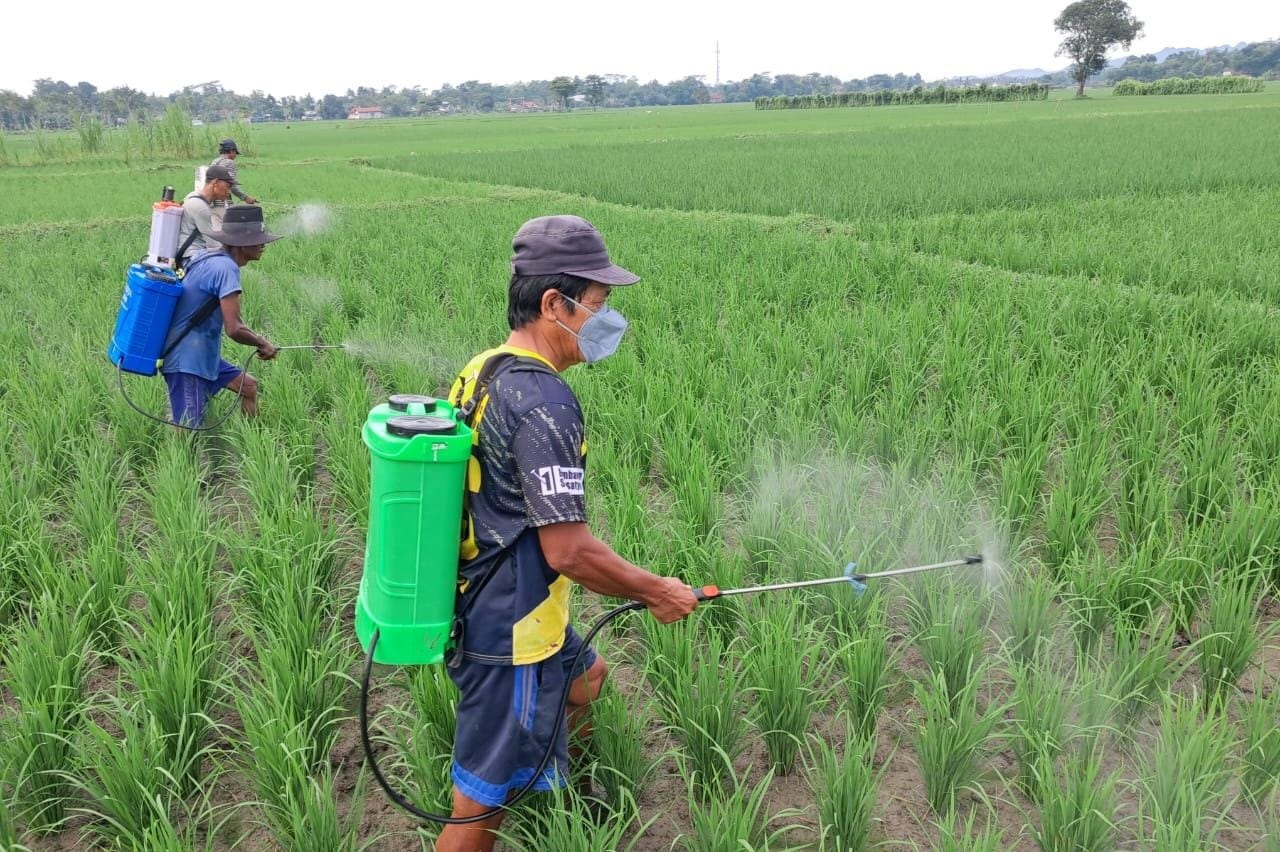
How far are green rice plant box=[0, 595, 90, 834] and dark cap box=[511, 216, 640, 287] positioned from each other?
Result: 1534mm

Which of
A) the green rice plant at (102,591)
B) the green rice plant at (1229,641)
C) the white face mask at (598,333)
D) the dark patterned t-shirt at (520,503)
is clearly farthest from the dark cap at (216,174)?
the green rice plant at (1229,641)

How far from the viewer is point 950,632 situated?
7.30 ft

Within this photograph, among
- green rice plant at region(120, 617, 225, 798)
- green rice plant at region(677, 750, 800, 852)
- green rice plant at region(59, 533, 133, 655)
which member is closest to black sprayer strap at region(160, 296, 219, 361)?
green rice plant at region(59, 533, 133, 655)

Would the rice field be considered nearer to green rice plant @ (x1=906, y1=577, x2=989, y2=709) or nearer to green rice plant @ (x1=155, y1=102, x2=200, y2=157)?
green rice plant @ (x1=906, y1=577, x2=989, y2=709)

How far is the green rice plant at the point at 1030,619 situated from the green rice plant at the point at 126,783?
214 cm

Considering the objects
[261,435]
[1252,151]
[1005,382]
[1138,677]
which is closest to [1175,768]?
[1138,677]

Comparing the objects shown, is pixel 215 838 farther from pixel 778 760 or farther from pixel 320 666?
pixel 778 760

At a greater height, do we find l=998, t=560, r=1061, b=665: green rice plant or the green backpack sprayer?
the green backpack sprayer

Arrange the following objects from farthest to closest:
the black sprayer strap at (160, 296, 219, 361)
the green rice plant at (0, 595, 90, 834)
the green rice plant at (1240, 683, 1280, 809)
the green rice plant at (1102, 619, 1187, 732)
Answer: the black sprayer strap at (160, 296, 219, 361) < the green rice plant at (1102, 619, 1187, 732) < the green rice plant at (0, 595, 90, 834) < the green rice plant at (1240, 683, 1280, 809)

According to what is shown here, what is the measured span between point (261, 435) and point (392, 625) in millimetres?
2688

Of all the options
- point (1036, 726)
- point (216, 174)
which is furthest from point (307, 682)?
point (216, 174)

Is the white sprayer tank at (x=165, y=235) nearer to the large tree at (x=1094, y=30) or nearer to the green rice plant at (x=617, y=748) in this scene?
the green rice plant at (x=617, y=748)

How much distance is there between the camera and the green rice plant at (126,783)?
1.81m

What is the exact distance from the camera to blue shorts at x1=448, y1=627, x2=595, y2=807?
159 cm
